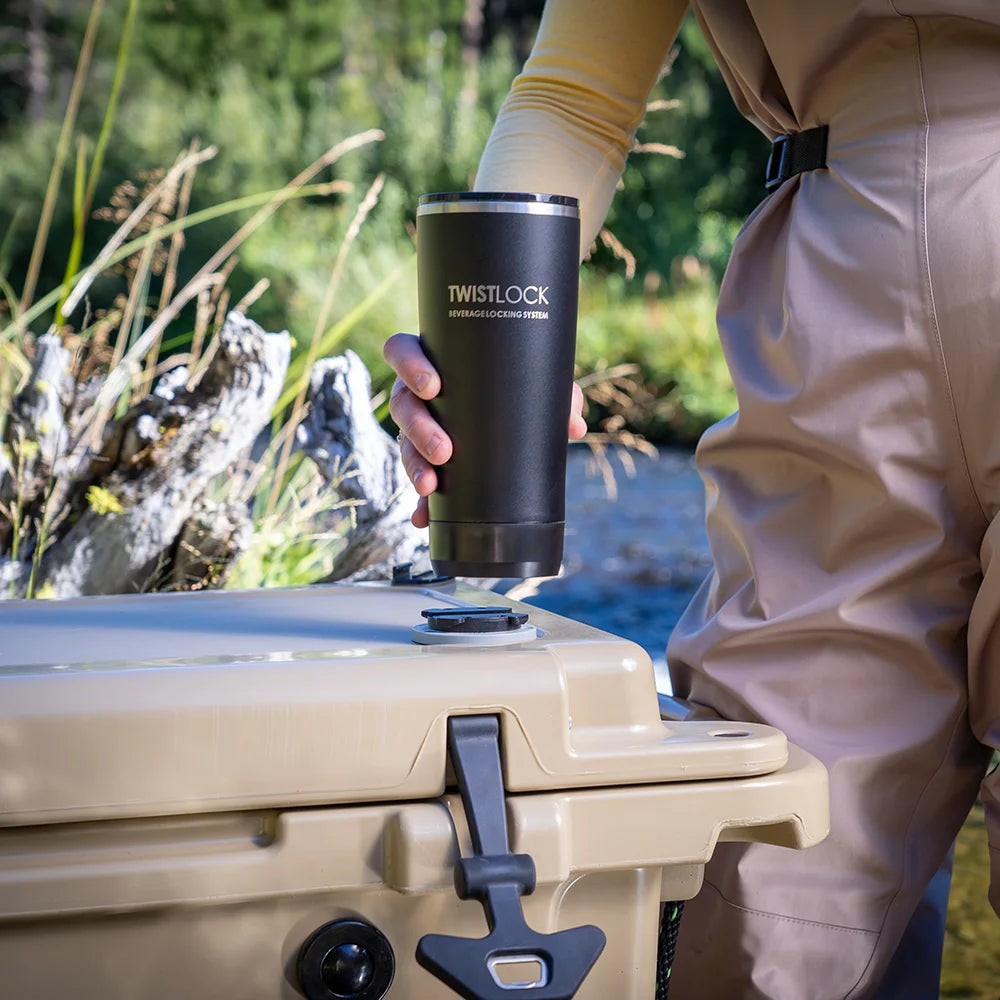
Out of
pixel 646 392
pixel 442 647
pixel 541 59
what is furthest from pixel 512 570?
pixel 646 392

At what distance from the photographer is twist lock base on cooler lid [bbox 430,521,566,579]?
0.84m

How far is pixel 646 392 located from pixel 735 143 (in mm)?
2861

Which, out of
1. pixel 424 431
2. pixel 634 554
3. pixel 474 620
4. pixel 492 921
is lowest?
pixel 634 554

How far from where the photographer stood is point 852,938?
104 centimetres

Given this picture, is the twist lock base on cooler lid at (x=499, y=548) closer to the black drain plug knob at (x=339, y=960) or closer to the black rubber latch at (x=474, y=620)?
the black rubber latch at (x=474, y=620)

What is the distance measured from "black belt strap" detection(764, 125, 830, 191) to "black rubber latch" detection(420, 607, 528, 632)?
1.59ft

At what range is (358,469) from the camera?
1.89 metres

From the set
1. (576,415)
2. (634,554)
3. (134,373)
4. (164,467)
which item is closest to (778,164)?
(576,415)

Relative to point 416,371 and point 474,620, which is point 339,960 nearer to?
point 474,620

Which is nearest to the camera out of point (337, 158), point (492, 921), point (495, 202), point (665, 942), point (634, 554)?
point (492, 921)

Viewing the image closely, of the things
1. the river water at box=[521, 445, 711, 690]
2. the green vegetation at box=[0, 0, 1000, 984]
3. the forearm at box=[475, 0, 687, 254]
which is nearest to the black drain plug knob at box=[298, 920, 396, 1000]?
the forearm at box=[475, 0, 687, 254]

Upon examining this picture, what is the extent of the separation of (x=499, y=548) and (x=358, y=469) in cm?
107

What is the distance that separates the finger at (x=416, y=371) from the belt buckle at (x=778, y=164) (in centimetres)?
41

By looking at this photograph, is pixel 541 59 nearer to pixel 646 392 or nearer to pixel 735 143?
pixel 646 392
